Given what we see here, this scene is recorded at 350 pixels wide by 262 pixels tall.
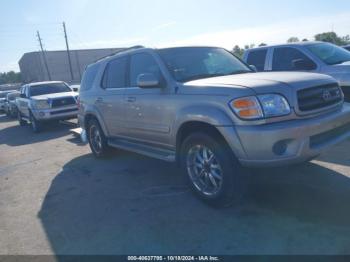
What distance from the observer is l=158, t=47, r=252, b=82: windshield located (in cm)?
438

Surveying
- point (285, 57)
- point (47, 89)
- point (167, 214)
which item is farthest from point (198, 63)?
point (47, 89)

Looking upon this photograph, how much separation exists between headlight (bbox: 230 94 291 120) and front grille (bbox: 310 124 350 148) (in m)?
0.44

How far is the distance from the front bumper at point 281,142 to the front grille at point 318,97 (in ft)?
0.55

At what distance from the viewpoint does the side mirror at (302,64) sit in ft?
22.6

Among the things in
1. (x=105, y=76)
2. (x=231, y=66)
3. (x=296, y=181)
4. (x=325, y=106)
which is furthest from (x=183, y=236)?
(x=105, y=76)

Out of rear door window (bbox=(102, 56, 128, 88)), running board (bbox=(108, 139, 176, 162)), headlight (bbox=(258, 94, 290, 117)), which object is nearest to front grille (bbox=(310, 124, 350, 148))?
headlight (bbox=(258, 94, 290, 117))

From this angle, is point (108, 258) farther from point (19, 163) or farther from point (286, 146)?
point (19, 163)

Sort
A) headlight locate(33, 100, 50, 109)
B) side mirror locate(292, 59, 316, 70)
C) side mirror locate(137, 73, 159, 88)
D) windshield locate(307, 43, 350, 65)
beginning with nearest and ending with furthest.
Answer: side mirror locate(137, 73, 159, 88) < side mirror locate(292, 59, 316, 70) < windshield locate(307, 43, 350, 65) < headlight locate(33, 100, 50, 109)

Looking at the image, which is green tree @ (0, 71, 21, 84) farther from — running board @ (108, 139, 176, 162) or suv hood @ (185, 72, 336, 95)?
suv hood @ (185, 72, 336, 95)

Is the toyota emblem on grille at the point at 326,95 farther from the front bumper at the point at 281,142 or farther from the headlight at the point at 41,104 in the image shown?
the headlight at the point at 41,104

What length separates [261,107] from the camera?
3.29 metres

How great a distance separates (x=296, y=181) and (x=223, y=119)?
5.32 feet

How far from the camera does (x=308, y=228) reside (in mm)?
3180

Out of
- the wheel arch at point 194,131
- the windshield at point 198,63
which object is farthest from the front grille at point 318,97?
the windshield at point 198,63
